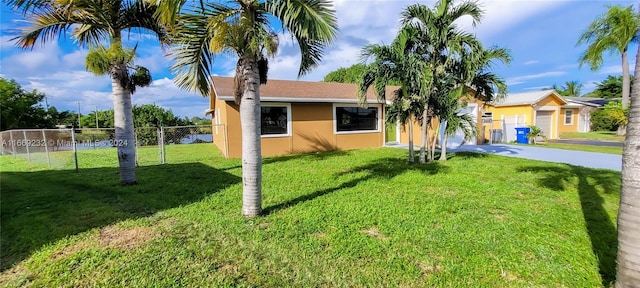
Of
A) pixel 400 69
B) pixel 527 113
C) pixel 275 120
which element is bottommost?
pixel 275 120

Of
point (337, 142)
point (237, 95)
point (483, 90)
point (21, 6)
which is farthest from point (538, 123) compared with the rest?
point (21, 6)

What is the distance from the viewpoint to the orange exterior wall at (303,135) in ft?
38.2

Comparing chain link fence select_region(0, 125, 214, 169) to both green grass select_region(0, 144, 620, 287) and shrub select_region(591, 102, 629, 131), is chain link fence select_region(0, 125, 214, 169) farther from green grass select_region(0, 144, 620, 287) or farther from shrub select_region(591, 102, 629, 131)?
shrub select_region(591, 102, 629, 131)

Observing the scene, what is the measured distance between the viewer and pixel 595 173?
24.6 ft

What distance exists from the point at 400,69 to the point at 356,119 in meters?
6.16

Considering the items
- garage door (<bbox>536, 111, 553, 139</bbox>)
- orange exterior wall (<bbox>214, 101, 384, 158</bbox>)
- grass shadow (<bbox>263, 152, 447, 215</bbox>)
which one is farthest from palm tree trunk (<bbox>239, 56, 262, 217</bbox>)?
garage door (<bbox>536, 111, 553, 139</bbox>)

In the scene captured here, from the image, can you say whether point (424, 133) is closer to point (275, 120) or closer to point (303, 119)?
point (303, 119)

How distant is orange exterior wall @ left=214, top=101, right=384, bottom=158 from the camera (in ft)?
38.2

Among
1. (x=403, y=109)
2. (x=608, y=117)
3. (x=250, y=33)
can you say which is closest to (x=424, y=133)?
(x=403, y=109)

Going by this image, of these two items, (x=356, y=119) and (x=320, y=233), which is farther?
(x=356, y=119)

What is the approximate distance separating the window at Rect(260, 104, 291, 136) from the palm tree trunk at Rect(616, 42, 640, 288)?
11090 millimetres

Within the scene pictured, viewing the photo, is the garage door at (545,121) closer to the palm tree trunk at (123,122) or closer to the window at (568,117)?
the window at (568,117)

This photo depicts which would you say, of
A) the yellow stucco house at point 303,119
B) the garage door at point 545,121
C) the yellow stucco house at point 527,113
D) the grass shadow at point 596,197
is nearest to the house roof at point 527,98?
the yellow stucco house at point 527,113

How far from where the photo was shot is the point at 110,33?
643 centimetres
